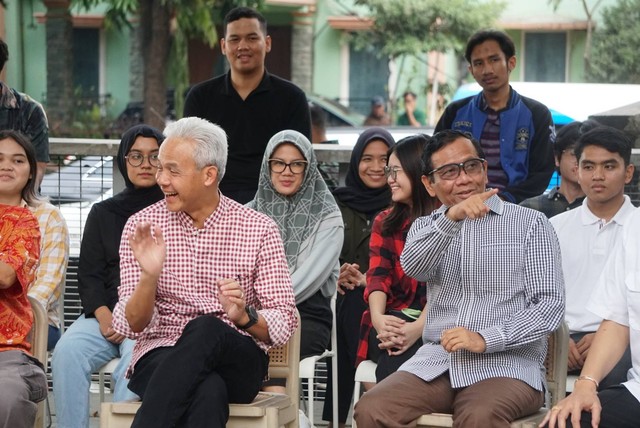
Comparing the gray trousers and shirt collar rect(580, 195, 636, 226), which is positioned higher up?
shirt collar rect(580, 195, 636, 226)

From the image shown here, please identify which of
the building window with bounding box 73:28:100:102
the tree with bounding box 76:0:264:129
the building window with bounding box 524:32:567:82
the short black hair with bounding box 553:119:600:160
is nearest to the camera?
the short black hair with bounding box 553:119:600:160

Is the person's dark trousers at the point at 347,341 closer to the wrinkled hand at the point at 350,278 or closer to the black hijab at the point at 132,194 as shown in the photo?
the wrinkled hand at the point at 350,278

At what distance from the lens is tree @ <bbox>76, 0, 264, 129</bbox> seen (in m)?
20.5

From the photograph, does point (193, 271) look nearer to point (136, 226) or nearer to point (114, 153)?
point (136, 226)

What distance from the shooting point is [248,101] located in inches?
263

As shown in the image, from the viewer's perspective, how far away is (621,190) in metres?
5.53

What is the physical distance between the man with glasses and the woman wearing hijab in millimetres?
1159

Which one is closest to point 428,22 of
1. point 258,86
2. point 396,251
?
point 258,86

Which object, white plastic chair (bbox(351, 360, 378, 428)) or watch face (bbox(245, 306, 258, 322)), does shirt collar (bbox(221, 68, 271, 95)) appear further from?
watch face (bbox(245, 306, 258, 322))

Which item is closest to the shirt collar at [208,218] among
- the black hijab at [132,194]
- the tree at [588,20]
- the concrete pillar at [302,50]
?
the black hijab at [132,194]

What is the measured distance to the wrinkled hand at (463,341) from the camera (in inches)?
176

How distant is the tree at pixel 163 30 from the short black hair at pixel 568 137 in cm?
1450

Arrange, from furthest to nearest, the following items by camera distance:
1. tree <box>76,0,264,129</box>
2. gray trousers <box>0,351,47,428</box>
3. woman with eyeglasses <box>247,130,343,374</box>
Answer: tree <box>76,0,264,129</box> < woman with eyeglasses <box>247,130,343,374</box> < gray trousers <box>0,351,47,428</box>

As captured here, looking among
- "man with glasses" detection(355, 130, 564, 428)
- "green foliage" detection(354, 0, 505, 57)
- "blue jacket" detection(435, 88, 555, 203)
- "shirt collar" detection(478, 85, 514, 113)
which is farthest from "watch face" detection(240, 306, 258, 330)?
"green foliage" detection(354, 0, 505, 57)
